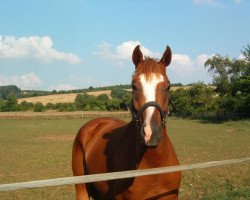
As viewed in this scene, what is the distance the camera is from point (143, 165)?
11.7ft

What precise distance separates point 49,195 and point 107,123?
352 centimetres

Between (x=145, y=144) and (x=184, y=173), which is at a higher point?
(x=145, y=144)

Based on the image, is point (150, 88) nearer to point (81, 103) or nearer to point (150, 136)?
point (150, 136)

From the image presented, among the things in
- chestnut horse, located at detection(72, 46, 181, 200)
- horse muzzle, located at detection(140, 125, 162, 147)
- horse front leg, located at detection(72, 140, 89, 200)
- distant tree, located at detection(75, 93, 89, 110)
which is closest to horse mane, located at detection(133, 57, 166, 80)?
Answer: chestnut horse, located at detection(72, 46, 181, 200)

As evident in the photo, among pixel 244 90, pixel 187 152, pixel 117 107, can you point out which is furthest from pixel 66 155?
pixel 117 107

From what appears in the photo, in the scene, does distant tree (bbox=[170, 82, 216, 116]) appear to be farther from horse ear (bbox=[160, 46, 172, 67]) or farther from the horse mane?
the horse mane

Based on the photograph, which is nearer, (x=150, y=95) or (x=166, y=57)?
(x=150, y=95)

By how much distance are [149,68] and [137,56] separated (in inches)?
12.6

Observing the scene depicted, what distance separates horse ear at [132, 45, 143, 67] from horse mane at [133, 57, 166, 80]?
9 centimetres

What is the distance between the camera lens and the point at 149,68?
11.1 feet

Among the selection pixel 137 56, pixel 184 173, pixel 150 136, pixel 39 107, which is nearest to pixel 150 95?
pixel 150 136

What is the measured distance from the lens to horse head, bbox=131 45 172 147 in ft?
9.82

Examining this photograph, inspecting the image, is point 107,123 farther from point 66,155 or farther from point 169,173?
point 66,155

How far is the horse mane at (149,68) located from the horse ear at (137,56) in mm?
95
